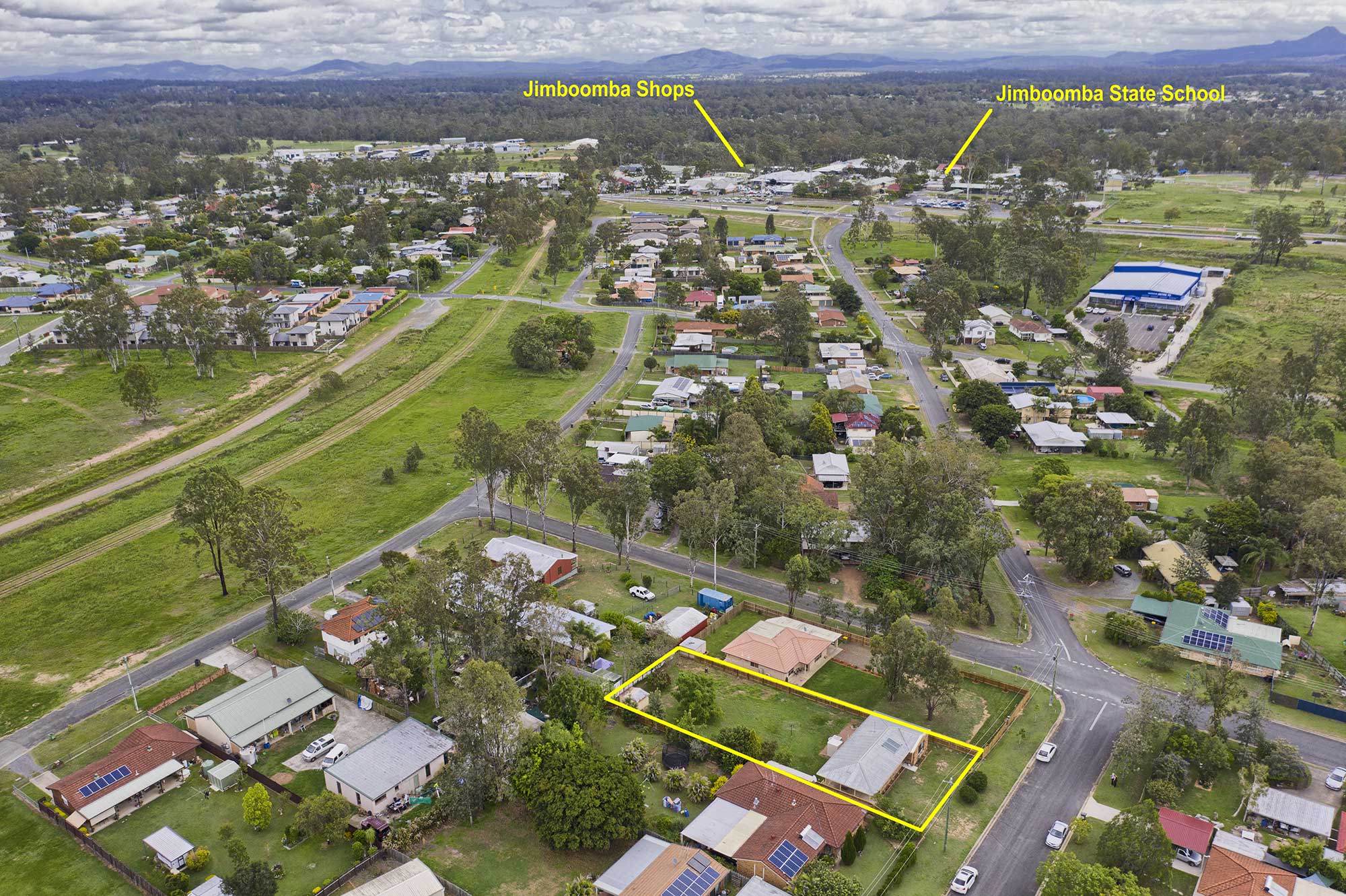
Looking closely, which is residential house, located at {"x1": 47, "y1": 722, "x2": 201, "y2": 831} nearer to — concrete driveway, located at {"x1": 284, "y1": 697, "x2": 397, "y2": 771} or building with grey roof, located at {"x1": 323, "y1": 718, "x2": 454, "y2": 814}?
concrete driveway, located at {"x1": 284, "y1": 697, "x2": 397, "y2": 771}

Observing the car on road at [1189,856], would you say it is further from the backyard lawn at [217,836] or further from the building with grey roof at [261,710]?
the building with grey roof at [261,710]

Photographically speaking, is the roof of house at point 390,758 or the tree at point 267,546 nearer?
the roof of house at point 390,758

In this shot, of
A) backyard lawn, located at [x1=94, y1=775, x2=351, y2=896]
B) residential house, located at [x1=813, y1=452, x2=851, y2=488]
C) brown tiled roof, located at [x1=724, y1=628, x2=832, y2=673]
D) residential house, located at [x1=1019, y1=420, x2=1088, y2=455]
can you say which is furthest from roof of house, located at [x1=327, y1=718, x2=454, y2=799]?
residential house, located at [x1=1019, y1=420, x2=1088, y2=455]

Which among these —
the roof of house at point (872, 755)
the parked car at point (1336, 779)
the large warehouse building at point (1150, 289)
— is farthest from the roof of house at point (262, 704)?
the large warehouse building at point (1150, 289)

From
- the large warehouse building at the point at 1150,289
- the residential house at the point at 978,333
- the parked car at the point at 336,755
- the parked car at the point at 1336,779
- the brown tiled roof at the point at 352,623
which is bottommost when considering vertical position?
the parked car at the point at 336,755

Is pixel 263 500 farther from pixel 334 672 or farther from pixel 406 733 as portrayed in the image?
pixel 406 733

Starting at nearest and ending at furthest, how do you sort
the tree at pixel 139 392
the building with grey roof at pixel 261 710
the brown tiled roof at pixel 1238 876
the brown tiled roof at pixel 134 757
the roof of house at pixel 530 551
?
the brown tiled roof at pixel 1238 876 → the brown tiled roof at pixel 134 757 → the building with grey roof at pixel 261 710 → the roof of house at pixel 530 551 → the tree at pixel 139 392
